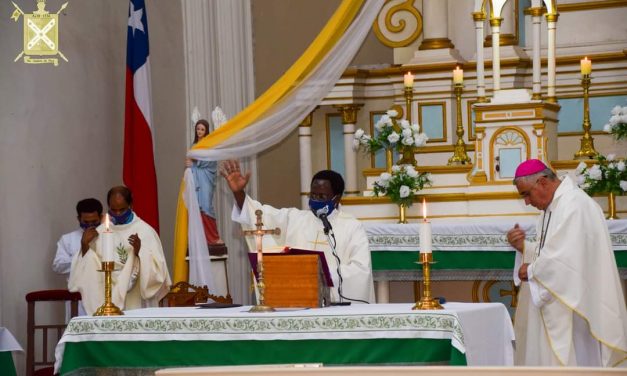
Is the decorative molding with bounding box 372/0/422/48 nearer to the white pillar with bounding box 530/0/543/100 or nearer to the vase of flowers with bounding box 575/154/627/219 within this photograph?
the white pillar with bounding box 530/0/543/100

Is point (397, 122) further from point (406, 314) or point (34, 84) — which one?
point (406, 314)

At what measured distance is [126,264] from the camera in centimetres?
990

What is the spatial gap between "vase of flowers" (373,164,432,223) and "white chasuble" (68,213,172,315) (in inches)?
88.3

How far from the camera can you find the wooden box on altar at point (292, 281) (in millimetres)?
7453

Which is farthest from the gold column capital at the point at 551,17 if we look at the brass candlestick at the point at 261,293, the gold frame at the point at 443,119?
the brass candlestick at the point at 261,293

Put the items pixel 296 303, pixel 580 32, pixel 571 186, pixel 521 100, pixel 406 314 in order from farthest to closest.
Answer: pixel 580 32 → pixel 521 100 → pixel 571 186 → pixel 296 303 → pixel 406 314

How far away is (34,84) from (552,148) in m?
4.52

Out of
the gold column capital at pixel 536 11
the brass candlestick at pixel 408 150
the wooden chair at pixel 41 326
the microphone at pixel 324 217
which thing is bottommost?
the wooden chair at pixel 41 326

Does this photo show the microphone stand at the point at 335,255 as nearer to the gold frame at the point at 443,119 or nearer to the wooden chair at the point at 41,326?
the wooden chair at the point at 41,326

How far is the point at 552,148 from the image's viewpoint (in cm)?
1195

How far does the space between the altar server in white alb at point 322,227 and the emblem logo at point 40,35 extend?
11.5 feet

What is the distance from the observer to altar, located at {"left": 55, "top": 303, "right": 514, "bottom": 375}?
705 cm

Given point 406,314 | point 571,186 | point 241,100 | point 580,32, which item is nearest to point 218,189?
point 241,100

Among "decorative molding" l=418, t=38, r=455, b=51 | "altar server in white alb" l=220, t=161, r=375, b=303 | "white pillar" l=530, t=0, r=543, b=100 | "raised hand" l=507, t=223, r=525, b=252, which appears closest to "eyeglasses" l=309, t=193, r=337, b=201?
"altar server in white alb" l=220, t=161, r=375, b=303
